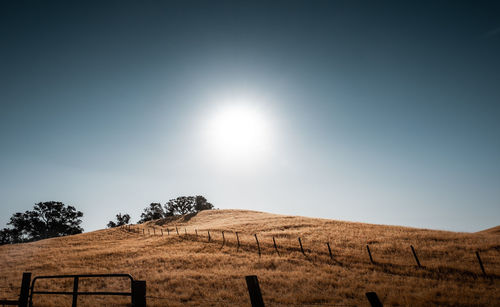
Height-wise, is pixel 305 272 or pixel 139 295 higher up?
pixel 139 295

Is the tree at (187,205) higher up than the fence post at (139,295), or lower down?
higher up

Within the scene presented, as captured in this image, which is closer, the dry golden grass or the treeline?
the dry golden grass

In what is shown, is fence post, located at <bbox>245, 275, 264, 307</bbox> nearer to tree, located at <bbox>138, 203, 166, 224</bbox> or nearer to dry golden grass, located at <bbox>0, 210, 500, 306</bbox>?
dry golden grass, located at <bbox>0, 210, 500, 306</bbox>

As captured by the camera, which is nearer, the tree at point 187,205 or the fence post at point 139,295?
the fence post at point 139,295

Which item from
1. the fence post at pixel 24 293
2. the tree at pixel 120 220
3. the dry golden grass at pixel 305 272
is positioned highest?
the tree at pixel 120 220

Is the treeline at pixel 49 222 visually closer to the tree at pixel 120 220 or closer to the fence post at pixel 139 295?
the tree at pixel 120 220

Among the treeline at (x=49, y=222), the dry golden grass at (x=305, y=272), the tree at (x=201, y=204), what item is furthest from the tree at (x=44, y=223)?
the dry golden grass at (x=305, y=272)

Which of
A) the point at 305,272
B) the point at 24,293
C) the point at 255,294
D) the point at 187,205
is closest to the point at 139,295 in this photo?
the point at 255,294

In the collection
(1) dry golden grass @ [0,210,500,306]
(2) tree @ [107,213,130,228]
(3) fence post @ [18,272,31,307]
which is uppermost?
(2) tree @ [107,213,130,228]

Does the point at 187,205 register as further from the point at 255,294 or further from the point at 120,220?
the point at 255,294

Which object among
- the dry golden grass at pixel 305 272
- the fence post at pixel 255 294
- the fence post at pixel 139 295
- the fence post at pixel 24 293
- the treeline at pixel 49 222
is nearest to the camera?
the fence post at pixel 255 294

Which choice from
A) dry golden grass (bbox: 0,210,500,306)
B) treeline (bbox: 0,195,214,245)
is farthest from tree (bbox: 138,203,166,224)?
dry golden grass (bbox: 0,210,500,306)

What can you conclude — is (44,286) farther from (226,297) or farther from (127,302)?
(226,297)

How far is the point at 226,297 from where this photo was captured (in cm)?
1212
